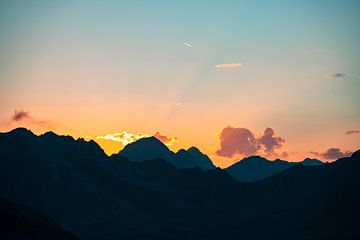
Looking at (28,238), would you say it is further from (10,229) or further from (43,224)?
(43,224)

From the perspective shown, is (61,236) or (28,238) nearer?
(28,238)

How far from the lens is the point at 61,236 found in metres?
168

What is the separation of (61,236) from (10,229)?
16513mm

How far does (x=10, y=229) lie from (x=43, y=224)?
2431 cm

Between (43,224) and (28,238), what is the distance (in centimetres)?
2419

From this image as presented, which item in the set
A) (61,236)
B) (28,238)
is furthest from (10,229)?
(61,236)

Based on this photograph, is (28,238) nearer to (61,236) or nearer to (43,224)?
(61,236)

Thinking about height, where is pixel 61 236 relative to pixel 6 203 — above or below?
below

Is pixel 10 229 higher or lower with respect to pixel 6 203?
lower

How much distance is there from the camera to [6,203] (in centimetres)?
17638

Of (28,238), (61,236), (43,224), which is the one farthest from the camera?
(43,224)

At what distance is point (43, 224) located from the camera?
181125 mm

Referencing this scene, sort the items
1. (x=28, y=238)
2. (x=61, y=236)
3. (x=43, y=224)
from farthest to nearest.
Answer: (x=43, y=224) → (x=61, y=236) → (x=28, y=238)

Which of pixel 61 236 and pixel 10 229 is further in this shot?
pixel 61 236
